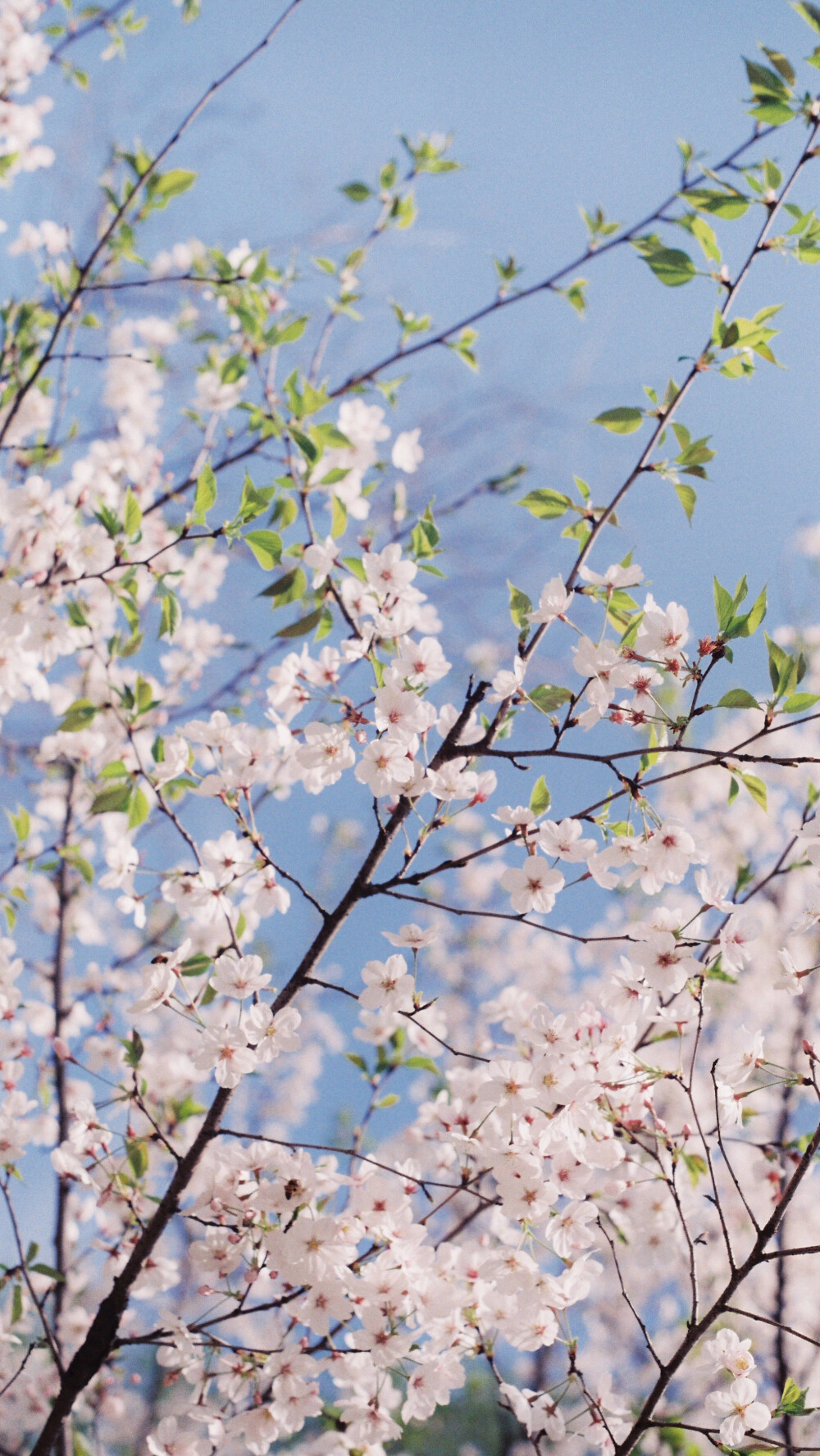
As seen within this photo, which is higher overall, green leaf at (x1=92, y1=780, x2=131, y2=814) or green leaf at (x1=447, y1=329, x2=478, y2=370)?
green leaf at (x1=447, y1=329, x2=478, y2=370)

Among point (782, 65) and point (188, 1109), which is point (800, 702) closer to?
point (782, 65)

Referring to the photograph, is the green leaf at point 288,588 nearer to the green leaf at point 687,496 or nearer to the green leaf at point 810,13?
the green leaf at point 687,496

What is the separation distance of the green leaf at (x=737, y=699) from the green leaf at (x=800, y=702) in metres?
0.08

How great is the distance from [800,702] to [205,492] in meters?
1.04

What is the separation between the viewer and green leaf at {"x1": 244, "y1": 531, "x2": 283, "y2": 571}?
62.4 inches

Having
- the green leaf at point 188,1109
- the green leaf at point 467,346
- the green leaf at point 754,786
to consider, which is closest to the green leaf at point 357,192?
the green leaf at point 467,346

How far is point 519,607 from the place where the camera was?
1.46 meters

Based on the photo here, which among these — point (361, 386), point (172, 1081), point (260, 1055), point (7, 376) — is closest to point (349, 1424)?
point (260, 1055)

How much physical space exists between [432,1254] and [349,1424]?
376 millimetres

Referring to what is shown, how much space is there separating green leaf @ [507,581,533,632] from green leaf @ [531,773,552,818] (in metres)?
A: 0.25

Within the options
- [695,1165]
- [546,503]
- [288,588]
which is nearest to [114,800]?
[288,588]

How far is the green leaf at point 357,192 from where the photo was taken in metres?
2.44

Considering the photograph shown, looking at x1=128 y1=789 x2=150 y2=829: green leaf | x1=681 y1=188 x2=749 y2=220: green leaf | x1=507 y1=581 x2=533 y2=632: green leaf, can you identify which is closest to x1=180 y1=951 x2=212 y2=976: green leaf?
x1=128 y1=789 x2=150 y2=829: green leaf

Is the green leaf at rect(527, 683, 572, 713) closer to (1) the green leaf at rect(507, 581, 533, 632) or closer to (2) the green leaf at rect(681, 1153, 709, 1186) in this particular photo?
(1) the green leaf at rect(507, 581, 533, 632)
